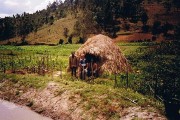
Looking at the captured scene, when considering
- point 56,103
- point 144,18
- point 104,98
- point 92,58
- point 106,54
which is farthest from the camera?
point 144,18

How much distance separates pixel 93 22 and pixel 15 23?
40.6 meters

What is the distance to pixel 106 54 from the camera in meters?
21.1

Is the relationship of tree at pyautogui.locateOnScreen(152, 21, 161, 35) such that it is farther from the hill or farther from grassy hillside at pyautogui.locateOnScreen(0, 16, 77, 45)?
grassy hillside at pyautogui.locateOnScreen(0, 16, 77, 45)

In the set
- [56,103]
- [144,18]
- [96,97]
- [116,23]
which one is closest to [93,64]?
[56,103]

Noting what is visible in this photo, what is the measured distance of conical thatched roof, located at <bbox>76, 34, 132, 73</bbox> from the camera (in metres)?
20.4

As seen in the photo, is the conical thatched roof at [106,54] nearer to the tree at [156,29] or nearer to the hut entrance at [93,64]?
the hut entrance at [93,64]

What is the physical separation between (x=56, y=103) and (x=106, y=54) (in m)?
7.01

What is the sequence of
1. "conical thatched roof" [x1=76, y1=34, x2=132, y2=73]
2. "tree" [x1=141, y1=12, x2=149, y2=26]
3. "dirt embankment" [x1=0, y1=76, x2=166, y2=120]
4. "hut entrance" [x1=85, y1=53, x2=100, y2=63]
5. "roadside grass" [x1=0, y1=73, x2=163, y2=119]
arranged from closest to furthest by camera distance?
"dirt embankment" [x1=0, y1=76, x2=166, y2=120] < "roadside grass" [x1=0, y1=73, x2=163, y2=119] < "conical thatched roof" [x1=76, y1=34, x2=132, y2=73] < "hut entrance" [x1=85, y1=53, x2=100, y2=63] < "tree" [x1=141, y1=12, x2=149, y2=26]

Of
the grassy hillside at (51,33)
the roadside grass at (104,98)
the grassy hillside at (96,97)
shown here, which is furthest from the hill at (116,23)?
the roadside grass at (104,98)

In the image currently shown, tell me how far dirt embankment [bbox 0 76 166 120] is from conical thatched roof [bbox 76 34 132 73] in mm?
4468

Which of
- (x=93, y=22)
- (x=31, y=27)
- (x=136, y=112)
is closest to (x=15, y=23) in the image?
→ (x=31, y=27)

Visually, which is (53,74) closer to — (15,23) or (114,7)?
(114,7)

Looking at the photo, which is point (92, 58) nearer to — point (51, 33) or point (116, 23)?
point (116, 23)

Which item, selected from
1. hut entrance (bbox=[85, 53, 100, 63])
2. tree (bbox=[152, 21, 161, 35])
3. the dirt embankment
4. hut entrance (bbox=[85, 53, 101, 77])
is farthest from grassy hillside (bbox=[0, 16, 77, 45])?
the dirt embankment
